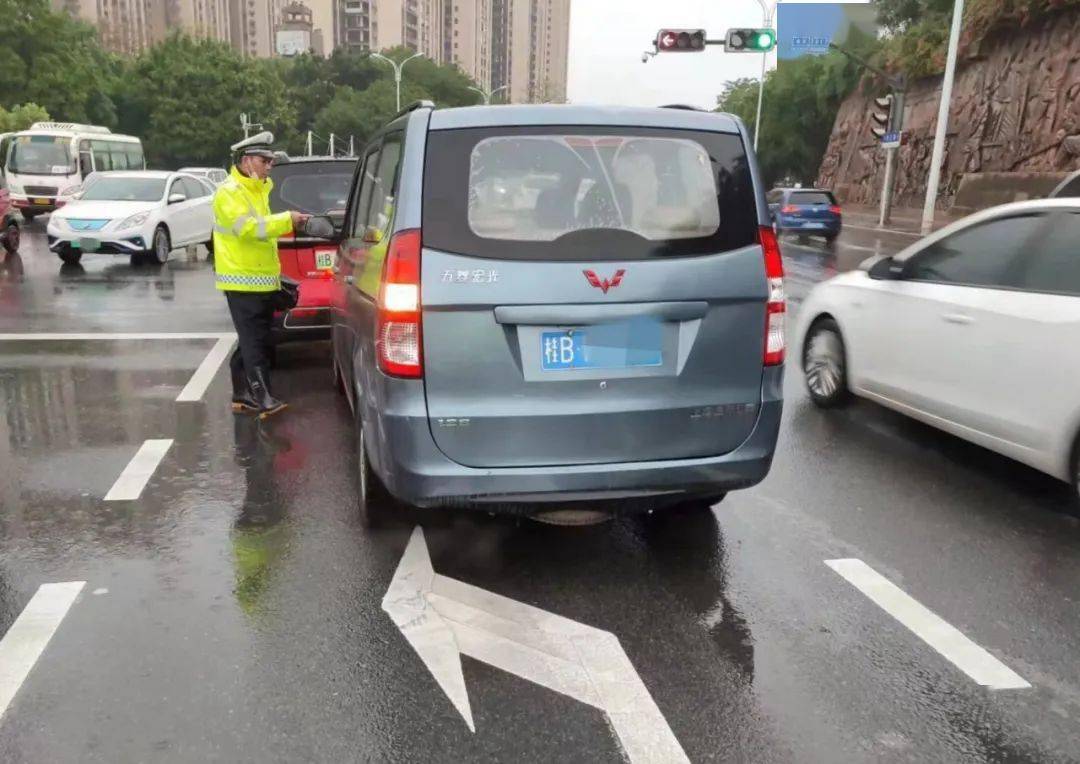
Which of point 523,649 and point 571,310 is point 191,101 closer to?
point 571,310

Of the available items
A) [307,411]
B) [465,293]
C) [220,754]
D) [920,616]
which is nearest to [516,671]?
[220,754]

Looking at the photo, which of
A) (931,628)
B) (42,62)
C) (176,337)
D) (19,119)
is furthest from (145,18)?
(931,628)

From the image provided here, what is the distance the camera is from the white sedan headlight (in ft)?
50.4

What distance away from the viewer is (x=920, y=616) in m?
3.66

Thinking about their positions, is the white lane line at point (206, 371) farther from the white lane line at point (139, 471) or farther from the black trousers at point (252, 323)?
the white lane line at point (139, 471)

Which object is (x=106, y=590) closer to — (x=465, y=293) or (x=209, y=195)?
(x=465, y=293)

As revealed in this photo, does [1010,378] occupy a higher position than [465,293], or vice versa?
[465,293]

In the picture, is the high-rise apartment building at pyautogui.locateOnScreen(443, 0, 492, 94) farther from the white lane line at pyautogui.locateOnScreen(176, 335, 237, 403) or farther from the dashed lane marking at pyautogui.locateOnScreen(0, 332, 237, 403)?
the white lane line at pyautogui.locateOnScreen(176, 335, 237, 403)

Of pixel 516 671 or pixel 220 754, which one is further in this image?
pixel 516 671

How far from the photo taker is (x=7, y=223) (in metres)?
16.8

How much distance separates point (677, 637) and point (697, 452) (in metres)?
0.73

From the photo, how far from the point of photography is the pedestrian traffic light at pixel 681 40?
87.0ft

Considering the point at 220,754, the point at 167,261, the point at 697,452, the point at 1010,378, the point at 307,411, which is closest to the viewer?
the point at 220,754

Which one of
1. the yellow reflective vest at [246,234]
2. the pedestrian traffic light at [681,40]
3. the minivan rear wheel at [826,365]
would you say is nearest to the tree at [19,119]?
the pedestrian traffic light at [681,40]
